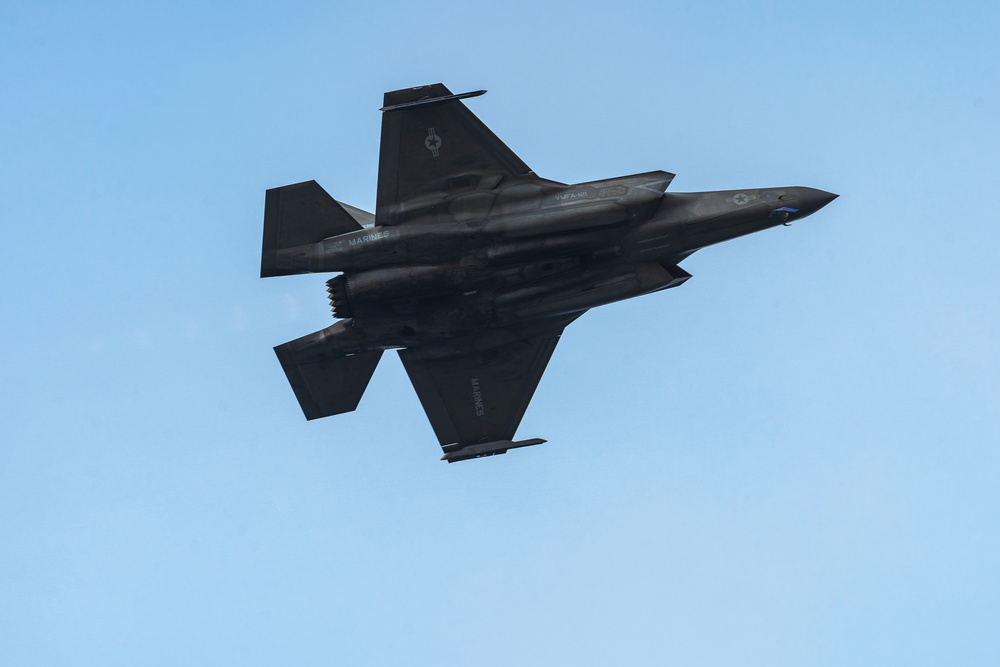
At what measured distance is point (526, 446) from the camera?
40562mm

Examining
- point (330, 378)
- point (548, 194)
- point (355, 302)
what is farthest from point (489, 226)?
point (330, 378)

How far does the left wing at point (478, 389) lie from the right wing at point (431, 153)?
5688mm

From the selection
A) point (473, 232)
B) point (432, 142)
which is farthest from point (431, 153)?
point (473, 232)

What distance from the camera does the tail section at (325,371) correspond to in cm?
3981

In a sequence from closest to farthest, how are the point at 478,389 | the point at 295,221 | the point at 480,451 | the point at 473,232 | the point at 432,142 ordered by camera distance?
the point at 473,232 < the point at 432,142 < the point at 295,221 < the point at 480,451 < the point at 478,389

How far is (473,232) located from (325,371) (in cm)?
715

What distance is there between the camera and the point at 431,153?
3791 centimetres

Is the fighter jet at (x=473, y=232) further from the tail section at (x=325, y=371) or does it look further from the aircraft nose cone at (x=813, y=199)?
the tail section at (x=325, y=371)

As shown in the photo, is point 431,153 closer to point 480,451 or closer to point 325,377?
point 325,377

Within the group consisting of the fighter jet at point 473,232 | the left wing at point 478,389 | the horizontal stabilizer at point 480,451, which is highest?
the fighter jet at point 473,232

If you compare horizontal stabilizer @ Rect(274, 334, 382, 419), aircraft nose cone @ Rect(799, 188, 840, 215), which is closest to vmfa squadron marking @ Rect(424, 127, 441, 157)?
horizontal stabilizer @ Rect(274, 334, 382, 419)

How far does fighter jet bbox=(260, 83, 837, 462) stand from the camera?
122ft

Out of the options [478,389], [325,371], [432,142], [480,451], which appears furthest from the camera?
[478,389]

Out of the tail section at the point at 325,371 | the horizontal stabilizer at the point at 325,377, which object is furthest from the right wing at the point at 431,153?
the horizontal stabilizer at the point at 325,377
